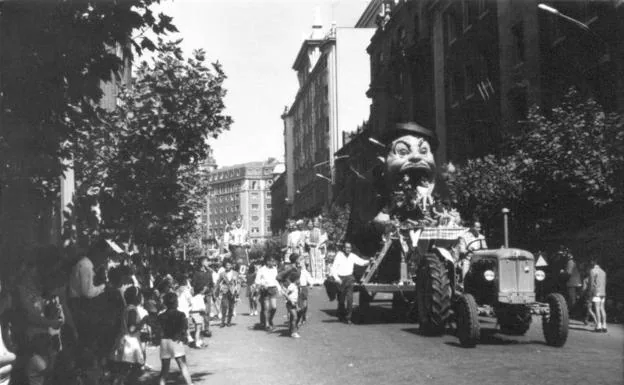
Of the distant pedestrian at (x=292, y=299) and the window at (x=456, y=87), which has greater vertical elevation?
the window at (x=456, y=87)

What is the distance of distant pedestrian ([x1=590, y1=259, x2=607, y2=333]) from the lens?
1778 cm

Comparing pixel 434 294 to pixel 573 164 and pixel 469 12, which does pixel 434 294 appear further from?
pixel 469 12

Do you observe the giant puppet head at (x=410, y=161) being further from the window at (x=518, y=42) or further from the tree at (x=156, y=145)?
the window at (x=518, y=42)

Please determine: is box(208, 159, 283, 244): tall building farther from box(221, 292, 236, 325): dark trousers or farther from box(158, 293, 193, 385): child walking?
box(158, 293, 193, 385): child walking

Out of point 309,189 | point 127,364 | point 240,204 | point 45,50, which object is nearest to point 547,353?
point 127,364

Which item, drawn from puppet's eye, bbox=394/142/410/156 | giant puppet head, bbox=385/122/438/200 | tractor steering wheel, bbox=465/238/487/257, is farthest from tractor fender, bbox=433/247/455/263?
puppet's eye, bbox=394/142/410/156

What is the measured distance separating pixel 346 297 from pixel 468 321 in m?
5.79

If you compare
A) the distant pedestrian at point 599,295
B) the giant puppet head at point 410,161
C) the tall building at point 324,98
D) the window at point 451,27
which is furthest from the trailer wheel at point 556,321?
the tall building at point 324,98

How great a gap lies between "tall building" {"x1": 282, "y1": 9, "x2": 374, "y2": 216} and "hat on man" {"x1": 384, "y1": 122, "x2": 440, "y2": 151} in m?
47.0

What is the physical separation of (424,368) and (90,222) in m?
6.14

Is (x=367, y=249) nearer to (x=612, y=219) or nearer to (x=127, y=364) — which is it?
(x=612, y=219)

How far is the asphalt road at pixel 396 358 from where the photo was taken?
11.3 meters

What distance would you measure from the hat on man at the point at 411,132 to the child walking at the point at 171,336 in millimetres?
9916

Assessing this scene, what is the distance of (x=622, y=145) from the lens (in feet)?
64.0
